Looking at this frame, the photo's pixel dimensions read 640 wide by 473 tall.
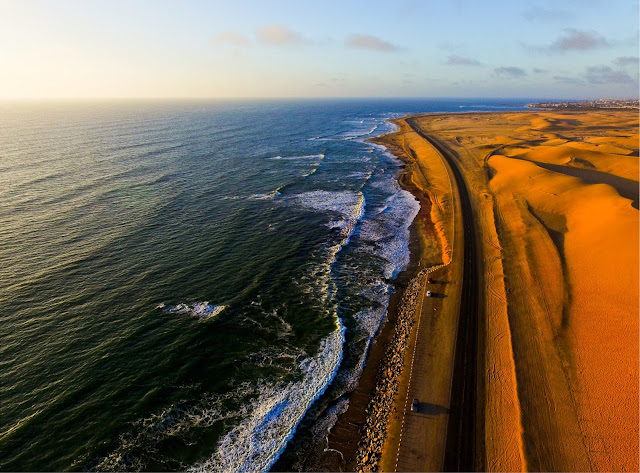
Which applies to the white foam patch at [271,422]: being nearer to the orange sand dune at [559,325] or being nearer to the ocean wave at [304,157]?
the orange sand dune at [559,325]

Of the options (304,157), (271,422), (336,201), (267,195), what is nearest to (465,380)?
(271,422)

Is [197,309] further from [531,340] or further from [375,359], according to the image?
[531,340]

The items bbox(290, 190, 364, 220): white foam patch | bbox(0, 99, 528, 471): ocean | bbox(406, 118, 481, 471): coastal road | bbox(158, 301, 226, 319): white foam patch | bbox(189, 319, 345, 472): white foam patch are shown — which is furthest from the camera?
bbox(290, 190, 364, 220): white foam patch

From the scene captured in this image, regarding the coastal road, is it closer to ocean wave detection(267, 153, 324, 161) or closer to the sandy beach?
the sandy beach

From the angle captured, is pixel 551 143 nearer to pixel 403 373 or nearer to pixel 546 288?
pixel 546 288

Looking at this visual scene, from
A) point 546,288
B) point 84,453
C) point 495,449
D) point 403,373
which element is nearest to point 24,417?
point 84,453

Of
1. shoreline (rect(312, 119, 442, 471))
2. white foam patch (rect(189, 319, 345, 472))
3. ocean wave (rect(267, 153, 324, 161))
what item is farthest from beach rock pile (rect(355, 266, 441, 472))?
ocean wave (rect(267, 153, 324, 161))
